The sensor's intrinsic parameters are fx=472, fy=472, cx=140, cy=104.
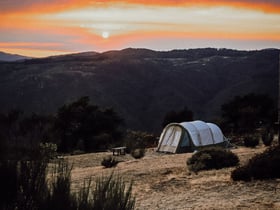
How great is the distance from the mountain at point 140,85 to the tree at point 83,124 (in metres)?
17.2

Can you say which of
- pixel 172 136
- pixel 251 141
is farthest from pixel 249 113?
pixel 251 141

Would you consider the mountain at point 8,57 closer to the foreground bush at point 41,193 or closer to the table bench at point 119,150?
the table bench at point 119,150

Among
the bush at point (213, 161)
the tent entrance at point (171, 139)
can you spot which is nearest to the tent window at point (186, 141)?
the tent entrance at point (171, 139)

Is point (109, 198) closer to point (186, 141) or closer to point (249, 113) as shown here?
point (186, 141)

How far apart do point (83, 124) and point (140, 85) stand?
1609 inches

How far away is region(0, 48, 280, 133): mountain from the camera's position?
68.0m

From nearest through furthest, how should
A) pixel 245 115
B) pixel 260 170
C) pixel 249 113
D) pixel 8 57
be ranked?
pixel 260 170 → pixel 249 113 → pixel 245 115 → pixel 8 57

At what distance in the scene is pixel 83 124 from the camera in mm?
40750

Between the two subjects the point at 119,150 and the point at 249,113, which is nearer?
the point at 119,150

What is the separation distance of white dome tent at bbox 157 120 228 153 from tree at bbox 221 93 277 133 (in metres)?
10.5

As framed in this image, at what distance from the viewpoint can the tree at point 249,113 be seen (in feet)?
130

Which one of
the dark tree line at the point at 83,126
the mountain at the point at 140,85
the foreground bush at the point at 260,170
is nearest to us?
the foreground bush at the point at 260,170

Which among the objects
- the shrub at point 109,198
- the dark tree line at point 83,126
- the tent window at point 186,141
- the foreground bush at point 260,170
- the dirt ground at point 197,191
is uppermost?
the shrub at point 109,198

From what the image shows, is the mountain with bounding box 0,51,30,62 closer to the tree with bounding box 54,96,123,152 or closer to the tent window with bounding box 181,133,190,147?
the tree with bounding box 54,96,123,152
